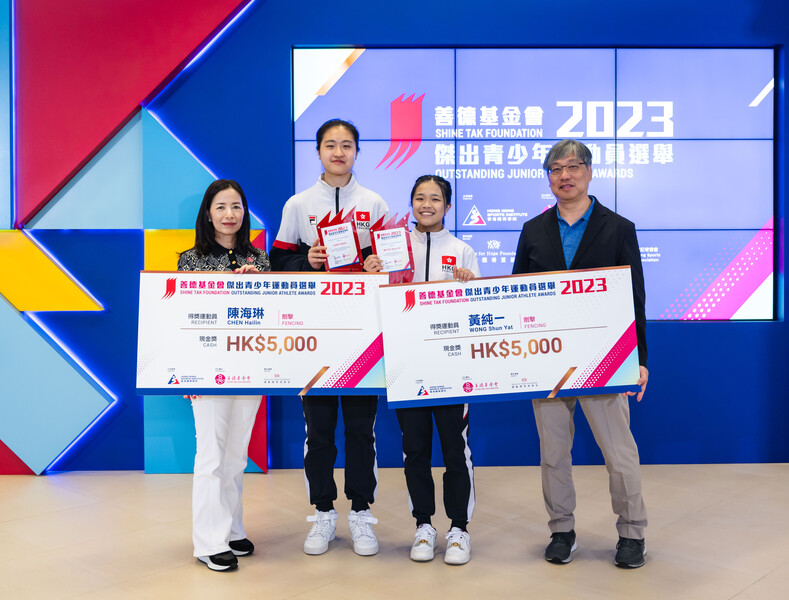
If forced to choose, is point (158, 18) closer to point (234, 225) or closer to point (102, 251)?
point (102, 251)

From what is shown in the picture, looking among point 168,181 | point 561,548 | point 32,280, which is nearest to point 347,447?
point 561,548

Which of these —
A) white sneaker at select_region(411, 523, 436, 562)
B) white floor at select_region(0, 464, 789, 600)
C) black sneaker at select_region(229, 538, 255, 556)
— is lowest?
white floor at select_region(0, 464, 789, 600)

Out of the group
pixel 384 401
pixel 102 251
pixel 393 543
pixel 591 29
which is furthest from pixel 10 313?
pixel 591 29

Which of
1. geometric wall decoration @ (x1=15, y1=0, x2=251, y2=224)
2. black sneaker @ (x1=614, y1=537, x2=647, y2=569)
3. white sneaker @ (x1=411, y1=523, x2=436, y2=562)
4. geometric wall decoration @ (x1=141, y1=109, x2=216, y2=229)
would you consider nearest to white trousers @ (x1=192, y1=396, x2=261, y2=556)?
white sneaker @ (x1=411, y1=523, x2=436, y2=562)

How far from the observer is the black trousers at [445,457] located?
7.96ft

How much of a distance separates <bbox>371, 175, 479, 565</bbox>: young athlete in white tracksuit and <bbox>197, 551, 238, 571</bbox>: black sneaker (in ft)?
2.26

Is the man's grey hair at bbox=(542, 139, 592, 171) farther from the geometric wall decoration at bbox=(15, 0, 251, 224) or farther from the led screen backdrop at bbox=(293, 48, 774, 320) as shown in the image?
the geometric wall decoration at bbox=(15, 0, 251, 224)

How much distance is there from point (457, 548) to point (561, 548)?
410 mm

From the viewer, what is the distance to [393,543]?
2.67 meters

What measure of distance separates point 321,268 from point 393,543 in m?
1.20

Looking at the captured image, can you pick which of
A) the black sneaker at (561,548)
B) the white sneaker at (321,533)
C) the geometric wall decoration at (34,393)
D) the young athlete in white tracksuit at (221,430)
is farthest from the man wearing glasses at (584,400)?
the geometric wall decoration at (34,393)

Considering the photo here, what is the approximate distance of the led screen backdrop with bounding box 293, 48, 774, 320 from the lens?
3.79 m

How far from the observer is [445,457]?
2453 millimetres

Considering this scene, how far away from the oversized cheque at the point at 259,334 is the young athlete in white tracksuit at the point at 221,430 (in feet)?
0.36
